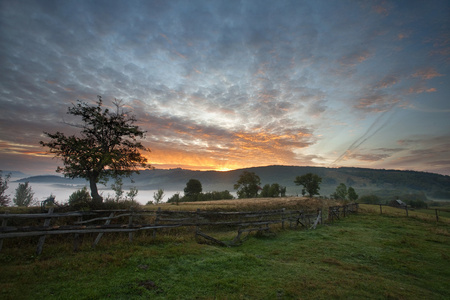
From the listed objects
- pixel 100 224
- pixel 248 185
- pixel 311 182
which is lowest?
pixel 100 224

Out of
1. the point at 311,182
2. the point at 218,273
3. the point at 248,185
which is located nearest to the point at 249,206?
the point at 218,273

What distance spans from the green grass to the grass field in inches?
1.2

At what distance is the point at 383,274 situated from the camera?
804cm

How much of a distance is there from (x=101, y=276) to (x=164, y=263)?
2.33m

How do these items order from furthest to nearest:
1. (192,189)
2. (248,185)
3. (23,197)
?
(248,185)
(23,197)
(192,189)

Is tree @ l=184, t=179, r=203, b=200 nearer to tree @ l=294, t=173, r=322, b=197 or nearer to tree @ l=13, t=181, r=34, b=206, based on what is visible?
tree @ l=294, t=173, r=322, b=197

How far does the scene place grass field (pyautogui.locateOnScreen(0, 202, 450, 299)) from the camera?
5.87 metres

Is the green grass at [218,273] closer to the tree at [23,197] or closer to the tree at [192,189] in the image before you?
the tree at [192,189]

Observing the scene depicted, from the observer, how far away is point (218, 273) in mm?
7480

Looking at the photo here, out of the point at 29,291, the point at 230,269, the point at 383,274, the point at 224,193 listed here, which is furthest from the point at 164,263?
the point at 224,193

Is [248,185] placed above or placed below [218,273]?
above

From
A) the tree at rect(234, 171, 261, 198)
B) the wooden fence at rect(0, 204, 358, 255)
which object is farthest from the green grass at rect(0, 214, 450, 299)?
the tree at rect(234, 171, 261, 198)

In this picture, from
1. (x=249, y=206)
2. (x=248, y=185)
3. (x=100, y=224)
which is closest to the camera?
(x=100, y=224)

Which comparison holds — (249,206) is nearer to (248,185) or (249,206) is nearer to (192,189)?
(192,189)
